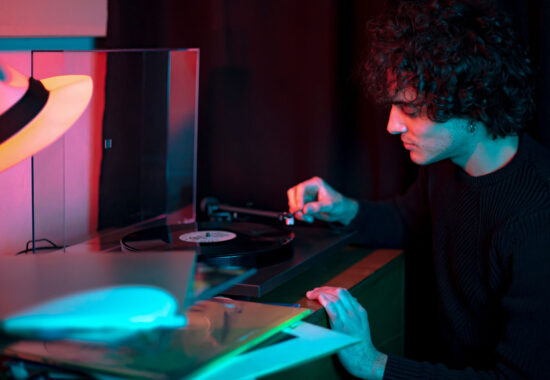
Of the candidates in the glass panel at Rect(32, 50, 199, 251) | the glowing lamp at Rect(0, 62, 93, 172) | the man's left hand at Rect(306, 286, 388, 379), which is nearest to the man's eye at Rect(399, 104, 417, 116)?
the man's left hand at Rect(306, 286, 388, 379)

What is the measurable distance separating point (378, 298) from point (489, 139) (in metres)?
0.40

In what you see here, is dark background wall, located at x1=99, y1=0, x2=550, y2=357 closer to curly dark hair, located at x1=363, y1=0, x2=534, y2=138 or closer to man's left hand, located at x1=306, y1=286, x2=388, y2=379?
curly dark hair, located at x1=363, y1=0, x2=534, y2=138

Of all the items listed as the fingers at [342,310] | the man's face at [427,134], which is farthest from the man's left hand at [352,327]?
the man's face at [427,134]

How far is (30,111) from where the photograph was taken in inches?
27.0

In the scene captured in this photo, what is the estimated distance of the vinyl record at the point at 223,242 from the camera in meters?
0.94

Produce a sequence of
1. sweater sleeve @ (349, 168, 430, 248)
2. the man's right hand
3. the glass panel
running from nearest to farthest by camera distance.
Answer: the glass panel < the man's right hand < sweater sleeve @ (349, 168, 430, 248)

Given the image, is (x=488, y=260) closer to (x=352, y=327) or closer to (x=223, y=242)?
(x=352, y=327)

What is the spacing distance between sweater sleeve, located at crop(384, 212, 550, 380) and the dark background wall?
0.59 meters

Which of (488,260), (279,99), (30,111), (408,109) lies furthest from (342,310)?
(279,99)

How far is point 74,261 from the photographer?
0.67m

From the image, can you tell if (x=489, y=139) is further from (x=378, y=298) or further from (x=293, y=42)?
(x=293, y=42)

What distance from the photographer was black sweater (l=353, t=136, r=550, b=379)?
910mm

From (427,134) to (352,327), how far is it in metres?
0.42

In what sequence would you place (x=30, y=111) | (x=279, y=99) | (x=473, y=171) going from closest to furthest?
(x=30, y=111) < (x=473, y=171) < (x=279, y=99)
